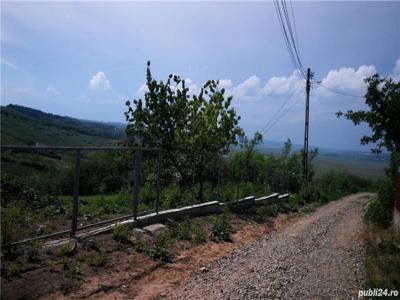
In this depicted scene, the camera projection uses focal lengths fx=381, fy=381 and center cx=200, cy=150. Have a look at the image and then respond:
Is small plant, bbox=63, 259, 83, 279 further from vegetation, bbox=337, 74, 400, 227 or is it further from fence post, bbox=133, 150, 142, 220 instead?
vegetation, bbox=337, 74, 400, 227

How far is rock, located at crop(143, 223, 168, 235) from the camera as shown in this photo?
8.92 m

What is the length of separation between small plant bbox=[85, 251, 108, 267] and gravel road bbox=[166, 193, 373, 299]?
4.73ft

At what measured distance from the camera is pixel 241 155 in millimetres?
21516

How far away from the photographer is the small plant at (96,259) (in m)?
6.40

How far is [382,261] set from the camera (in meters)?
7.25

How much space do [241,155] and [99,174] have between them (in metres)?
13.2

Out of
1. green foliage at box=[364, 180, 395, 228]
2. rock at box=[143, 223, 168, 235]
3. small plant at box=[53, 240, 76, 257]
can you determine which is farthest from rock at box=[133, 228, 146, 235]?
green foliage at box=[364, 180, 395, 228]

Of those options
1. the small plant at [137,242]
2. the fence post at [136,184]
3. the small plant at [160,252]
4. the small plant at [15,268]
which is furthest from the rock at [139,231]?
the small plant at [15,268]

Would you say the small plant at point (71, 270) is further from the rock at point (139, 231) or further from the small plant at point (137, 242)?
the rock at point (139, 231)

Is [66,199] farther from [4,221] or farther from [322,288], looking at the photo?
[322,288]

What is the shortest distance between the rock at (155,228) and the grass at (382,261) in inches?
179

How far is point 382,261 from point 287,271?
1846mm

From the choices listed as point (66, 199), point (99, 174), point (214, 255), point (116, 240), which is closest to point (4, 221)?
point (66, 199)

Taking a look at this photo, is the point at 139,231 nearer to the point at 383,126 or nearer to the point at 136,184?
the point at 136,184
